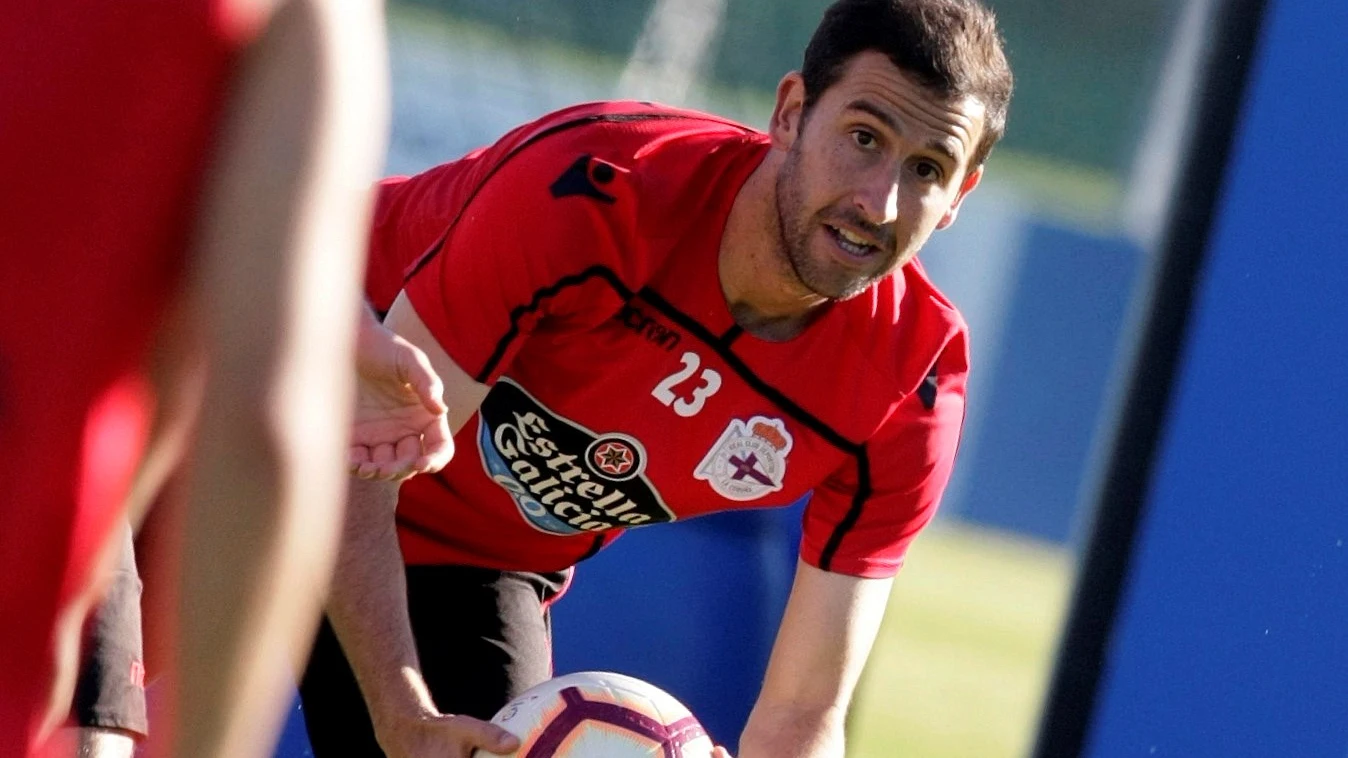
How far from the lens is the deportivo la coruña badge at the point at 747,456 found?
2832 millimetres

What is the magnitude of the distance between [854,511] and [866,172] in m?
0.53

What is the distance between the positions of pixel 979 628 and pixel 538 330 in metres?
6.83

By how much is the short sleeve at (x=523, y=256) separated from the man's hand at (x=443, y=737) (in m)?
0.47

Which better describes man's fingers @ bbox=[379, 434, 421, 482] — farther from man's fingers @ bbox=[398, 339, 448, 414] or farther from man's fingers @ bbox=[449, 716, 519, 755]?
man's fingers @ bbox=[449, 716, 519, 755]

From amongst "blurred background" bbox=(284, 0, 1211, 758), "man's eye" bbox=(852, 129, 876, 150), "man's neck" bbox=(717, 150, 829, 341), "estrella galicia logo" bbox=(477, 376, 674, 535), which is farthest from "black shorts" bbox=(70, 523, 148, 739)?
"blurred background" bbox=(284, 0, 1211, 758)

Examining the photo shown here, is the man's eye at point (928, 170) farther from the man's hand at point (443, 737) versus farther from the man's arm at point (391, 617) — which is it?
the man's hand at point (443, 737)

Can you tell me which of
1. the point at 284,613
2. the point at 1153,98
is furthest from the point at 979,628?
the point at 284,613

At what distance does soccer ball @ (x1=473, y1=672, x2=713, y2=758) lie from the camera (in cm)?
258

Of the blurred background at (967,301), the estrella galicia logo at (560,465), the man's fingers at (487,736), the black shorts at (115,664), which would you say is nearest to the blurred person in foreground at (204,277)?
the black shorts at (115,664)

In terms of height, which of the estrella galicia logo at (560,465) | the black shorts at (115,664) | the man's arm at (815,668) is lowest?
the black shorts at (115,664)

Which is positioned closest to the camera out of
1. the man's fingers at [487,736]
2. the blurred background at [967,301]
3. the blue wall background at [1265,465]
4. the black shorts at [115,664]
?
the black shorts at [115,664]

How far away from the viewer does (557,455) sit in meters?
2.84

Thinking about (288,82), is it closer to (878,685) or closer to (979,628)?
(878,685)

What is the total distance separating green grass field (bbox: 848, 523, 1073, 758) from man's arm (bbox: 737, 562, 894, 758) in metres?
2.20
